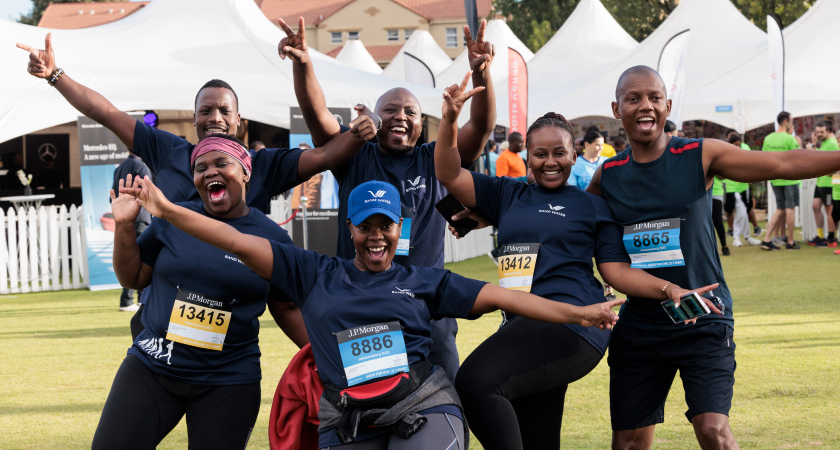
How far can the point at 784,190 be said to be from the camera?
562 inches

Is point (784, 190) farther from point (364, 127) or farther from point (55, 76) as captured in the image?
point (55, 76)

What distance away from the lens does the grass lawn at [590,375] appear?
198 inches

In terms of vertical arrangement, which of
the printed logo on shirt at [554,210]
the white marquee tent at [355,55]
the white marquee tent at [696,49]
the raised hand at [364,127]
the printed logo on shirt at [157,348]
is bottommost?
the printed logo on shirt at [157,348]

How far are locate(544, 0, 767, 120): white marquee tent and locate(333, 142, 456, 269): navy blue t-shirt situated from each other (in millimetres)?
17457

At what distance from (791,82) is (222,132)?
18.9 m

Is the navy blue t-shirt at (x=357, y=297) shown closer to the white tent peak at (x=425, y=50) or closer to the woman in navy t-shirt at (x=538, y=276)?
the woman in navy t-shirt at (x=538, y=276)

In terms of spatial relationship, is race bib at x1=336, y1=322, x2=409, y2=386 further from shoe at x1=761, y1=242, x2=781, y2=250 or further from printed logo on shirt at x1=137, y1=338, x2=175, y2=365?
shoe at x1=761, y1=242, x2=781, y2=250

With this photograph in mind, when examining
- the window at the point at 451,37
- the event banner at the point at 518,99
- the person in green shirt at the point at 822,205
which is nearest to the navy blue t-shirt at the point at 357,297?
the event banner at the point at 518,99

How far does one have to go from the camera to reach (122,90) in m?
14.4

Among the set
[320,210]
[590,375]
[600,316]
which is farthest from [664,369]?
[320,210]

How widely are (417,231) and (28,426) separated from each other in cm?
329

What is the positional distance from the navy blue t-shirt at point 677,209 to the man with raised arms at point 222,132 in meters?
1.27

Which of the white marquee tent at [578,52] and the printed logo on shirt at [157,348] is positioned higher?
the white marquee tent at [578,52]

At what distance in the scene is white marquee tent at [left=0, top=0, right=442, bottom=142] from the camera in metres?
14.0
